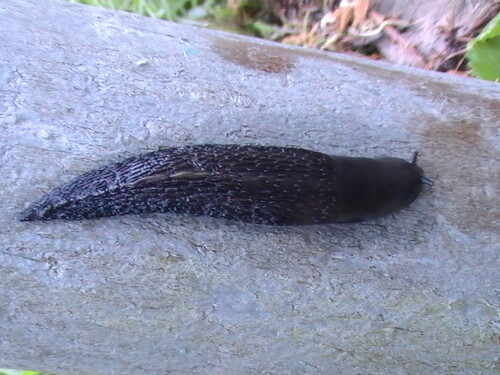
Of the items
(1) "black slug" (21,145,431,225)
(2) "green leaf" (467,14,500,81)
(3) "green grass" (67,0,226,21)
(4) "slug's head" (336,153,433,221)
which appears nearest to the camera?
(1) "black slug" (21,145,431,225)

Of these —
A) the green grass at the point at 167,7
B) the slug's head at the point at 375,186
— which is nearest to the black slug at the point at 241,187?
the slug's head at the point at 375,186

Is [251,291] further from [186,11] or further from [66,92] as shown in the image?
[186,11]

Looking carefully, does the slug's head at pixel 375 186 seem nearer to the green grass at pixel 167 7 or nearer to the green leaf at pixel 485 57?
the green leaf at pixel 485 57

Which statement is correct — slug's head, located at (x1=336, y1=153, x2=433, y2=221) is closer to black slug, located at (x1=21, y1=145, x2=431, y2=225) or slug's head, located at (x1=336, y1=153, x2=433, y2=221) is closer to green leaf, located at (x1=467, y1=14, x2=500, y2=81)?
black slug, located at (x1=21, y1=145, x2=431, y2=225)

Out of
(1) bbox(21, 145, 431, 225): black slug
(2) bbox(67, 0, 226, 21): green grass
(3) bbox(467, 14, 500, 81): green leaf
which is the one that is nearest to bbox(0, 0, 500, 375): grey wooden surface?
(1) bbox(21, 145, 431, 225): black slug

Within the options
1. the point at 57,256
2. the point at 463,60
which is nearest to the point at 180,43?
the point at 57,256

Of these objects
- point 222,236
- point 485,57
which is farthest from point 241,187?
point 485,57

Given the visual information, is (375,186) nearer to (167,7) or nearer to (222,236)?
(222,236)
